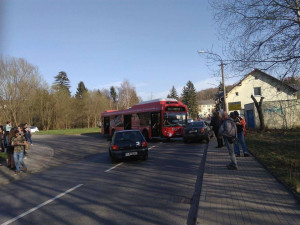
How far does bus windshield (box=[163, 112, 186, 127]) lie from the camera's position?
61.4 feet

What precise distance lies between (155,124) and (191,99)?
73518 millimetres

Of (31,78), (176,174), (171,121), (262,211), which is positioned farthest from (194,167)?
(31,78)

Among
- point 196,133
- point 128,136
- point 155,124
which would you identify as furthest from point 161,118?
point 128,136

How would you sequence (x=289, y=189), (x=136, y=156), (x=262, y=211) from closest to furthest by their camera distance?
(x=262, y=211) → (x=289, y=189) → (x=136, y=156)

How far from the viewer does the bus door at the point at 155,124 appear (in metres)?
19.0

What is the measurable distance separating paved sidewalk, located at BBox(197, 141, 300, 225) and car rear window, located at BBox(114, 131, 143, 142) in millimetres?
4330

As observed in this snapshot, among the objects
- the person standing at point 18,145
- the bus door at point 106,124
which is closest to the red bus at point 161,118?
the bus door at point 106,124

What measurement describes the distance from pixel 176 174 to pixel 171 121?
11109 mm

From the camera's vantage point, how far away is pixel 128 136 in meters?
11.1

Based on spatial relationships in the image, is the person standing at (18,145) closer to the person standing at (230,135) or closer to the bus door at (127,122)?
the person standing at (230,135)

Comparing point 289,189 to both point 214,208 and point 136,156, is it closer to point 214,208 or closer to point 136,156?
point 214,208

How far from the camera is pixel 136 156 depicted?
10758 mm

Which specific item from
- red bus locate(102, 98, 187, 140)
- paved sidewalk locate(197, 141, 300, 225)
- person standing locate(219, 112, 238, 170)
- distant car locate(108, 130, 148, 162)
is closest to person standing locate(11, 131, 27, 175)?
distant car locate(108, 130, 148, 162)

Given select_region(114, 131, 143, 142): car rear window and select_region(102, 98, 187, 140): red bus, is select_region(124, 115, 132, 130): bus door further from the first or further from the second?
select_region(114, 131, 143, 142): car rear window
